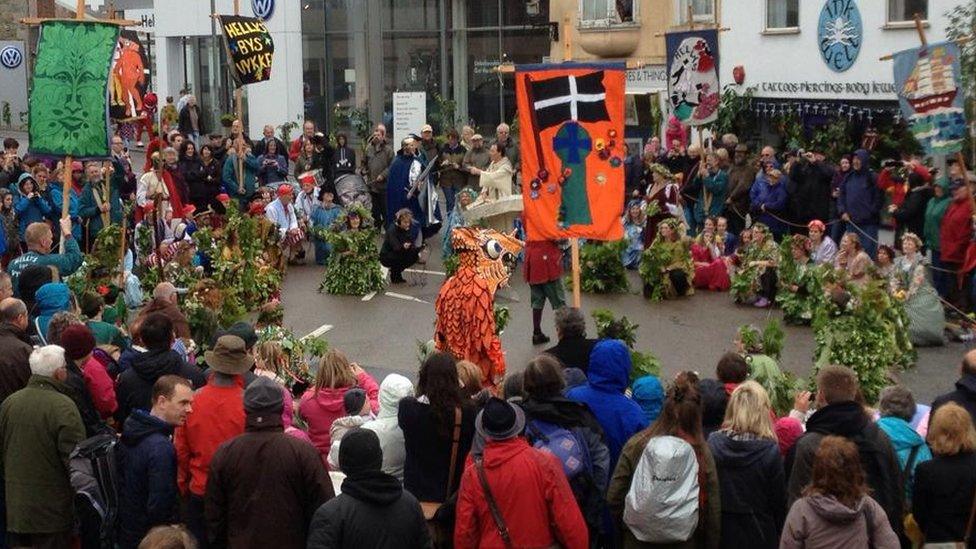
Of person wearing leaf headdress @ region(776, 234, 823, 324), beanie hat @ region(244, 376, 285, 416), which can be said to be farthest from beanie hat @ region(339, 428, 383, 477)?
person wearing leaf headdress @ region(776, 234, 823, 324)

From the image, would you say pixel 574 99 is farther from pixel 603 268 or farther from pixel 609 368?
pixel 603 268

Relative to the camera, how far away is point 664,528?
7105 millimetres

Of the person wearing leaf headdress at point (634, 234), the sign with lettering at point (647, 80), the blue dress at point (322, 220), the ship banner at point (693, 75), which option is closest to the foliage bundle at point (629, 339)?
the person wearing leaf headdress at point (634, 234)

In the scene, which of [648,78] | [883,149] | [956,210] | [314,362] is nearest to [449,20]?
[648,78]

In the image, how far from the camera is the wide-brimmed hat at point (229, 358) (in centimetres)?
794

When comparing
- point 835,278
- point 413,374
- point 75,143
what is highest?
point 75,143

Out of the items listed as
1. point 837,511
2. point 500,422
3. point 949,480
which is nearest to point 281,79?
point 949,480

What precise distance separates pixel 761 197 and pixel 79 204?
31.6ft

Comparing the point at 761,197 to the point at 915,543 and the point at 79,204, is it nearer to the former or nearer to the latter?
the point at 79,204

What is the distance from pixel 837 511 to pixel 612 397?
6.00 ft

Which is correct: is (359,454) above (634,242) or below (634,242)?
above

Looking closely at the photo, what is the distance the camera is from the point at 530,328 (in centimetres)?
1720

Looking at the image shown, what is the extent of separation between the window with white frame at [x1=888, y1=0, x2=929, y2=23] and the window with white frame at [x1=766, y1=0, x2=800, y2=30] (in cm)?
262

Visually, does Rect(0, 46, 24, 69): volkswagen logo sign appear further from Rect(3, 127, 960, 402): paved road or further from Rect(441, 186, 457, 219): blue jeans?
Rect(3, 127, 960, 402): paved road
